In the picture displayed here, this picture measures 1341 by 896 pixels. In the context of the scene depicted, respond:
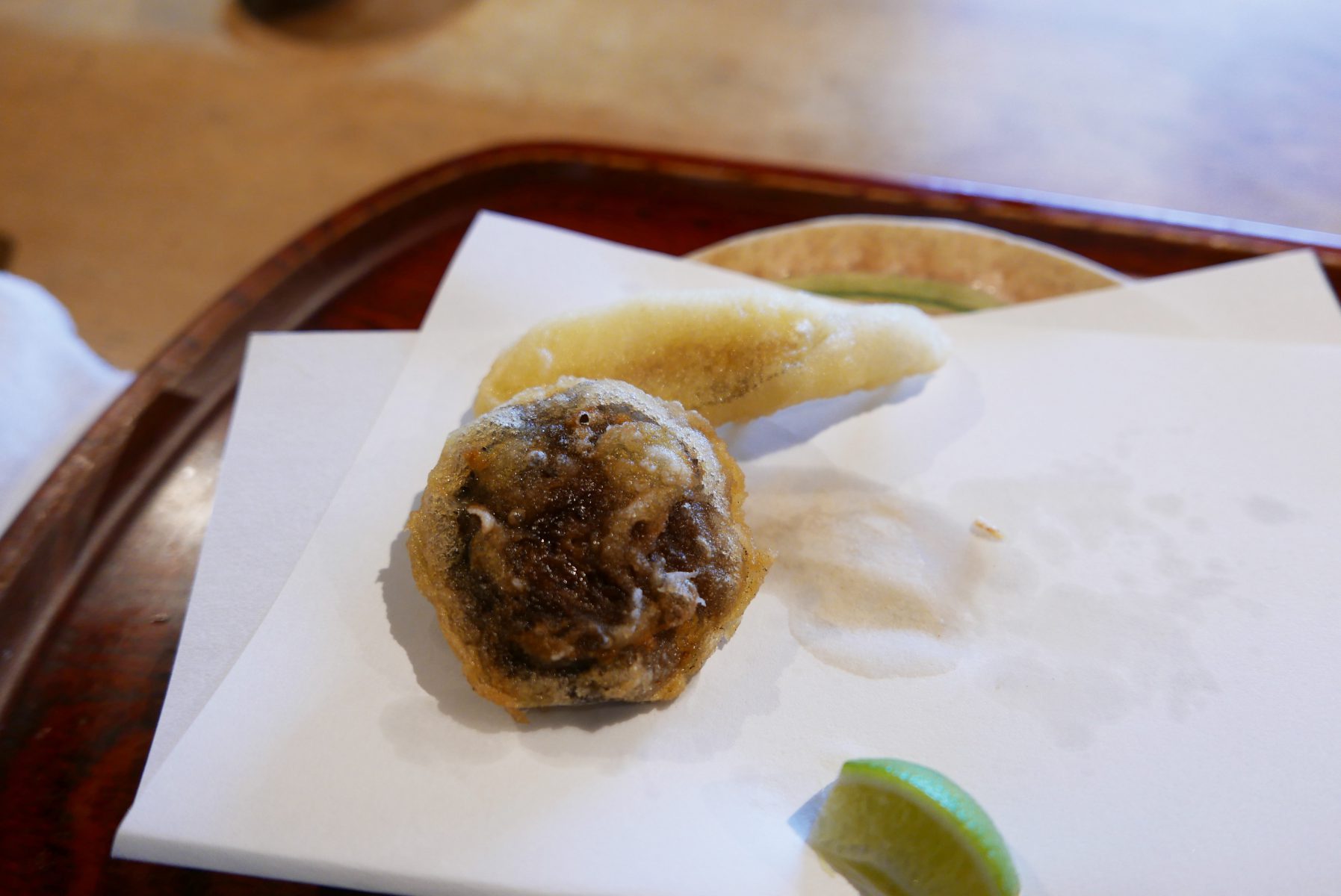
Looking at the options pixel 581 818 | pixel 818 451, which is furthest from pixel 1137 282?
pixel 581 818

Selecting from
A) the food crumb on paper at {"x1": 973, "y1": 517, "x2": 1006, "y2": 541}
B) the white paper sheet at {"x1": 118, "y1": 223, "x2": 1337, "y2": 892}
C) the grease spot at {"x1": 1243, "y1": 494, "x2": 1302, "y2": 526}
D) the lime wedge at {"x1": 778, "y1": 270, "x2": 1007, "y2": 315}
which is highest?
the lime wedge at {"x1": 778, "y1": 270, "x2": 1007, "y2": 315}

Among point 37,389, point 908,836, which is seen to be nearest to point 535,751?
point 908,836

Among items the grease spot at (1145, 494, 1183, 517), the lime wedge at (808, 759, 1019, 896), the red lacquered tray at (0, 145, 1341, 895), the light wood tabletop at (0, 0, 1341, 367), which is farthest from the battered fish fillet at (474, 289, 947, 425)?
the light wood tabletop at (0, 0, 1341, 367)

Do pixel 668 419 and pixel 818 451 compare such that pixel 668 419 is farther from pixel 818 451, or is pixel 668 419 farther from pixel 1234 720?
pixel 1234 720

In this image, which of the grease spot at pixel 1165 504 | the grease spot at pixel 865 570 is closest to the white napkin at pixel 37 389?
the grease spot at pixel 865 570

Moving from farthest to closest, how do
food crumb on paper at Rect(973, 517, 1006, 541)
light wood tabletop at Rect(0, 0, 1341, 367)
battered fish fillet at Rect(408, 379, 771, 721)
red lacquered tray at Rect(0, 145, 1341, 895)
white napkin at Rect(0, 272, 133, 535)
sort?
1. light wood tabletop at Rect(0, 0, 1341, 367)
2. white napkin at Rect(0, 272, 133, 535)
3. food crumb on paper at Rect(973, 517, 1006, 541)
4. red lacquered tray at Rect(0, 145, 1341, 895)
5. battered fish fillet at Rect(408, 379, 771, 721)

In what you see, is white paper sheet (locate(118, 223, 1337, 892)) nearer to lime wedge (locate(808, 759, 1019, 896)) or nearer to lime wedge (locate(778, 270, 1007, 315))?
lime wedge (locate(808, 759, 1019, 896))
